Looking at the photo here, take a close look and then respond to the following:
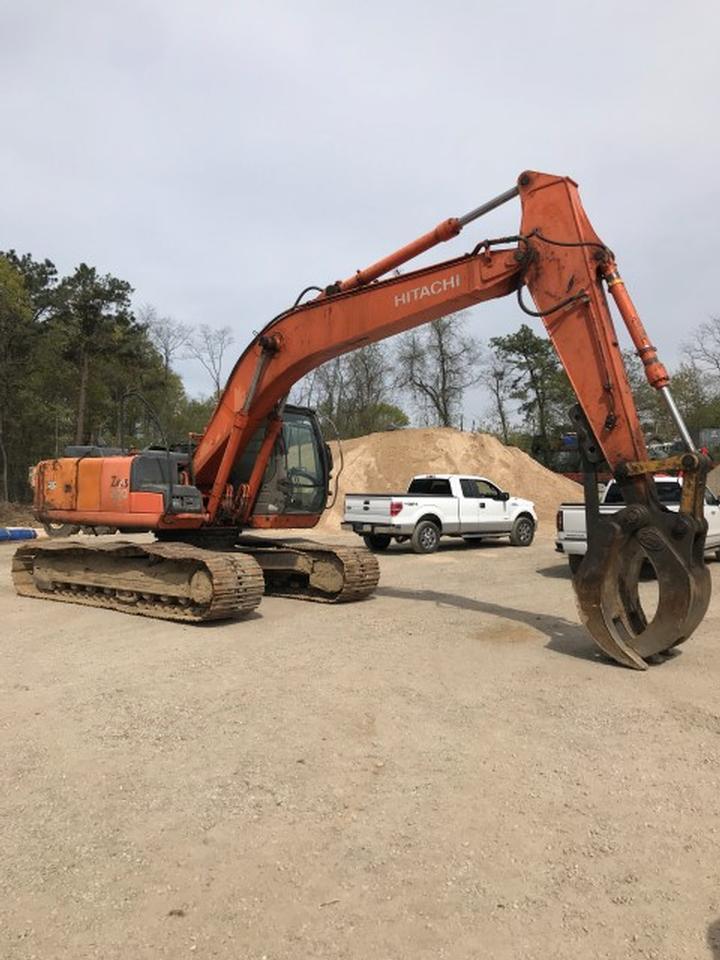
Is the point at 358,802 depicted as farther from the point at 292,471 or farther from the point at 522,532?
the point at 522,532

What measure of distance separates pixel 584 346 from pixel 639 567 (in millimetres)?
2249

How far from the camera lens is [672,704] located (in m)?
5.71

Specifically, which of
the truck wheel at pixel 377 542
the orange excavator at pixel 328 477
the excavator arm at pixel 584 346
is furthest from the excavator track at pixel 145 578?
the truck wheel at pixel 377 542

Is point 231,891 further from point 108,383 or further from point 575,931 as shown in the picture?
point 108,383

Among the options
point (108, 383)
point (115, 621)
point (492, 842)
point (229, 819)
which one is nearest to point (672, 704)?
point (492, 842)

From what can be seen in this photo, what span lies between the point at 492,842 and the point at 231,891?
1249 mm

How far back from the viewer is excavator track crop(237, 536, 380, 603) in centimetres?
1024

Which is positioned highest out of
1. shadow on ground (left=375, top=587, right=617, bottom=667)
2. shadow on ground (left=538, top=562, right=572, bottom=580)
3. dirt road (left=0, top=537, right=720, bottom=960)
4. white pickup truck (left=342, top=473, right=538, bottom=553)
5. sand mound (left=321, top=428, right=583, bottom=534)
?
sand mound (left=321, top=428, right=583, bottom=534)

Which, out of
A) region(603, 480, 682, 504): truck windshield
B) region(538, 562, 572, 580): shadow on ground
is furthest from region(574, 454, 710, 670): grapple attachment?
region(603, 480, 682, 504): truck windshield

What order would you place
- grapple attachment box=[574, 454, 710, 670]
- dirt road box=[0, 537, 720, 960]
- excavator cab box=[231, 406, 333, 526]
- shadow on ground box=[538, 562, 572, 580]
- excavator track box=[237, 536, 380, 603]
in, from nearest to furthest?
dirt road box=[0, 537, 720, 960]
grapple attachment box=[574, 454, 710, 670]
excavator track box=[237, 536, 380, 603]
excavator cab box=[231, 406, 333, 526]
shadow on ground box=[538, 562, 572, 580]

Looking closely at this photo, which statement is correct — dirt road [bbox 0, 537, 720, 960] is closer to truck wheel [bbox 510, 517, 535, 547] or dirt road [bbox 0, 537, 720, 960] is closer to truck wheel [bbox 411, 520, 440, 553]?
truck wheel [bbox 411, 520, 440, 553]

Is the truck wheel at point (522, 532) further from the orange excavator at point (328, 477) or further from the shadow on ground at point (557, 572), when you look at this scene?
the orange excavator at point (328, 477)

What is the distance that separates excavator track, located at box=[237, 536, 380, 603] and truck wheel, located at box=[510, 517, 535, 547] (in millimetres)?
10550

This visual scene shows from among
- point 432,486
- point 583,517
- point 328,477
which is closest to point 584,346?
point 328,477
